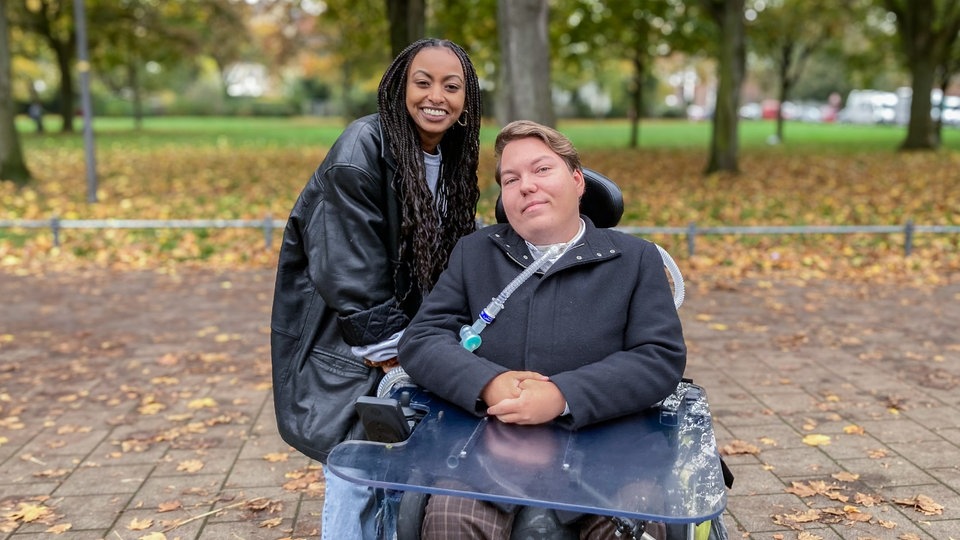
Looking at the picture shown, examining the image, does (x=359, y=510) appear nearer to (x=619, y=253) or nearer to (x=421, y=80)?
(x=619, y=253)

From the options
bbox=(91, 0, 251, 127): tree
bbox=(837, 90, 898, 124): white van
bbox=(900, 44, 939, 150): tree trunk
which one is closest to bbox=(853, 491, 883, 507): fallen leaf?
bbox=(900, 44, 939, 150): tree trunk

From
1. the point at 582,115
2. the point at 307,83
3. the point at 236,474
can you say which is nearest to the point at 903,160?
the point at 236,474

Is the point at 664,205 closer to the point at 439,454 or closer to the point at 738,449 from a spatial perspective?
the point at 738,449

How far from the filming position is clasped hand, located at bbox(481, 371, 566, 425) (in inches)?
86.4

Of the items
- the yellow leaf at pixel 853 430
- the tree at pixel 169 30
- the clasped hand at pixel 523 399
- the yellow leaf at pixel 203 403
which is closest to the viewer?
the clasped hand at pixel 523 399

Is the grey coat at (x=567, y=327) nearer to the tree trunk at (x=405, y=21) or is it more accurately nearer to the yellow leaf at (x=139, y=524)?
the yellow leaf at (x=139, y=524)

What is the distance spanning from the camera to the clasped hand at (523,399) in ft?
7.20

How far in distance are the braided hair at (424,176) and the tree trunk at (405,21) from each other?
11934 mm

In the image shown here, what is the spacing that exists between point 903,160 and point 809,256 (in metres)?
11.7

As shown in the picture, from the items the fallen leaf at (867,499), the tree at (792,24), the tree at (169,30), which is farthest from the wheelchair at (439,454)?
the tree at (169,30)

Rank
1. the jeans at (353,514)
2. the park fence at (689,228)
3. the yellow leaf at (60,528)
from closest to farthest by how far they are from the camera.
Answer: the jeans at (353,514)
the yellow leaf at (60,528)
the park fence at (689,228)

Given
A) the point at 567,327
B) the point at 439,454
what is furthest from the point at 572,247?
the point at 439,454

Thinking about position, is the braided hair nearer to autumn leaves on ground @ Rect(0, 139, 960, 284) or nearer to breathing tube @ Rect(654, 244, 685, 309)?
breathing tube @ Rect(654, 244, 685, 309)

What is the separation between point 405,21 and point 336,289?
12.8m
